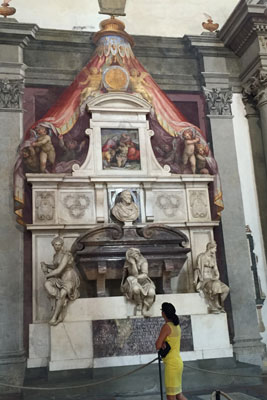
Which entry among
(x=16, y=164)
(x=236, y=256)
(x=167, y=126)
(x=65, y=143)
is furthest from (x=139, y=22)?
(x=236, y=256)

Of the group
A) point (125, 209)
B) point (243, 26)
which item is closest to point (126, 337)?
point (125, 209)

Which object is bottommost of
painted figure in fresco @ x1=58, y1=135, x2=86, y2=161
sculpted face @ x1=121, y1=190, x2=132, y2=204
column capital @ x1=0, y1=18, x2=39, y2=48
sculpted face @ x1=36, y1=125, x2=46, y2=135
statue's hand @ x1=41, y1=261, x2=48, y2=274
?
statue's hand @ x1=41, y1=261, x2=48, y2=274

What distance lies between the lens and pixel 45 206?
353 inches

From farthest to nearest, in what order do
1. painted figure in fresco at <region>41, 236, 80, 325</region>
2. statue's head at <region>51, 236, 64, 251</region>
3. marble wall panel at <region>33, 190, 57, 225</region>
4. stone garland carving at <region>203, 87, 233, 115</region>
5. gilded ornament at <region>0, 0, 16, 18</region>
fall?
stone garland carving at <region>203, 87, 233, 115</region>, gilded ornament at <region>0, 0, 16, 18</region>, marble wall panel at <region>33, 190, 57, 225</region>, statue's head at <region>51, 236, 64, 251</region>, painted figure in fresco at <region>41, 236, 80, 325</region>

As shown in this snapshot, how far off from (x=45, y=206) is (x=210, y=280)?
131 inches

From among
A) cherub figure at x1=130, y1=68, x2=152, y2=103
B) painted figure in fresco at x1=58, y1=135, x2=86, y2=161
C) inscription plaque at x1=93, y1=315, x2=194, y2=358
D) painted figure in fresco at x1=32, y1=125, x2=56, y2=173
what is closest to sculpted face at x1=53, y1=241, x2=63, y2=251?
inscription plaque at x1=93, y1=315, x2=194, y2=358

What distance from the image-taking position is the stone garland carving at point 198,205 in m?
9.56

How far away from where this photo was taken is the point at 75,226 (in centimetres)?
897

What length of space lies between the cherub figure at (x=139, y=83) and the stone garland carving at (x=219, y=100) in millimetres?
1329

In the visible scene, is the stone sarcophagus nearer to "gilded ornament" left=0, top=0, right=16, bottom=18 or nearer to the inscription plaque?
the inscription plaque

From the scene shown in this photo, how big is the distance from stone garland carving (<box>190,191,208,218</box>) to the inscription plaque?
8.51ft

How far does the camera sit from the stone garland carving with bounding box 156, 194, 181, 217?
31.2 feet

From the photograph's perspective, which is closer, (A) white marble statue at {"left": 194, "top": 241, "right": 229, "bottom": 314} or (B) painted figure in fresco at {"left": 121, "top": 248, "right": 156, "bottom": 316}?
(B) painted figure in fresco at {"left": 121, "top": 248, "right": 156, "bottom": 316}

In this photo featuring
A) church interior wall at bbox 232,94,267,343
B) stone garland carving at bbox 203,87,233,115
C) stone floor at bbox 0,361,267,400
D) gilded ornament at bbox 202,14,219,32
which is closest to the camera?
stone floor at bbox 0,361,267,400
